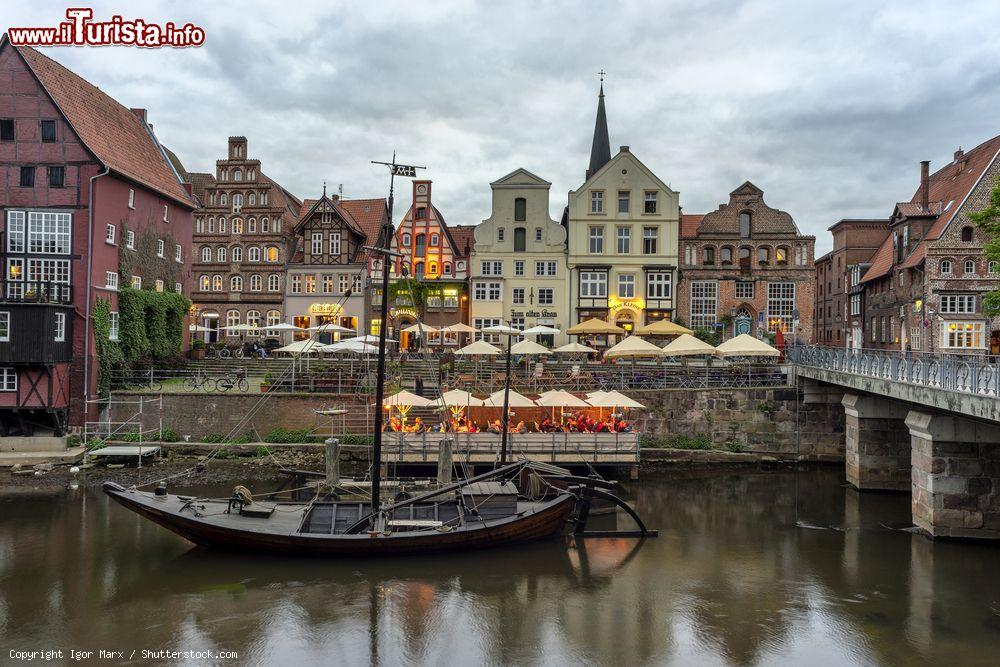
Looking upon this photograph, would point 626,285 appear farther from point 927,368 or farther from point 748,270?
point 927,368

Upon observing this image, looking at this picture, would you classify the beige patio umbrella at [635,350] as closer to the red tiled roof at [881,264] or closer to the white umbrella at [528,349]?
the white umbrella at [528,349]

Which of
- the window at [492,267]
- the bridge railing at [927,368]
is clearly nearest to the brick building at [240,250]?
the window at [492,267]

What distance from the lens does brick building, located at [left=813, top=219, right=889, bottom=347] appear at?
55.6 meters

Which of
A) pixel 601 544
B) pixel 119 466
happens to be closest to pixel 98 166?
pixel 119 466

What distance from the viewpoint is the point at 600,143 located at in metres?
55.7

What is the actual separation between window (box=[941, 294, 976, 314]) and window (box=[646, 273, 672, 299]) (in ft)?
54.3

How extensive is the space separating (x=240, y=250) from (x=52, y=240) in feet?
58.8

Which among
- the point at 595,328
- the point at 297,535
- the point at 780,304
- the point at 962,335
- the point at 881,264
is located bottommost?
the point at 297,535

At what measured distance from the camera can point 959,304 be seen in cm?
4041

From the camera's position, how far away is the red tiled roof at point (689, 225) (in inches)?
1938

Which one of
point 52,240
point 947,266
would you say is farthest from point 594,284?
point 52,240

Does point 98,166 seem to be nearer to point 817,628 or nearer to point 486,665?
point 486,665

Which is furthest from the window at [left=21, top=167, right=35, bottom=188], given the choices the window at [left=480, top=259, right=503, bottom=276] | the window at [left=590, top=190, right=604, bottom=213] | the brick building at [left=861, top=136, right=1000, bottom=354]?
the brick building at [left=861, top=136, right=1000, bottom=354]

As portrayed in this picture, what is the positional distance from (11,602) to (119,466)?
13621 millimetres
